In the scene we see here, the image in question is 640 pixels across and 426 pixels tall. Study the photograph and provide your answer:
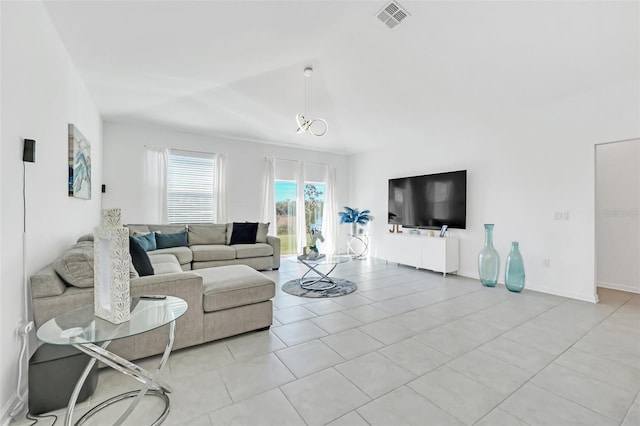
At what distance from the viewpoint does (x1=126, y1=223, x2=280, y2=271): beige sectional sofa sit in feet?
15.3

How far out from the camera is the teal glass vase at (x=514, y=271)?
13.3 ft

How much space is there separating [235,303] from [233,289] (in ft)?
0.43

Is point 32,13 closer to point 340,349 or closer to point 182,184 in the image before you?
point 340,349

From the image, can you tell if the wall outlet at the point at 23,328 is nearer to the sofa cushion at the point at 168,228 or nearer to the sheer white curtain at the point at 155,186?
the sofa cushion at the point at 168,228

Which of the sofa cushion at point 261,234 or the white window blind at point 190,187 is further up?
the white window blind at point 190,187

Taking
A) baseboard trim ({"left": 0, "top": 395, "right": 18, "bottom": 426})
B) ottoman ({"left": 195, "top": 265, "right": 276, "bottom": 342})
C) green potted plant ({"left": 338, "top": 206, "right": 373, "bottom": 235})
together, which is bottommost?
Result: baseboard trim ({"left": 0, "top": 395, "right": 18, "bottom": 426})

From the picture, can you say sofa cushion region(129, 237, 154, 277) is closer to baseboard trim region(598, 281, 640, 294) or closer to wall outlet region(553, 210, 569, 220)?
wall outlet region(553, 210, 569, 220)

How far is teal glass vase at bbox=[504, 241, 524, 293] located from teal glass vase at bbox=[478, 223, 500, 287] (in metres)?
0.16

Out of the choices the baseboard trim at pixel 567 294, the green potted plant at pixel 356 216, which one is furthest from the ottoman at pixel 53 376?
the green potted plant at pixel 356 216

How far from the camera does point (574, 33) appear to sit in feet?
9.15

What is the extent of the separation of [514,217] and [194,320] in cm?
461

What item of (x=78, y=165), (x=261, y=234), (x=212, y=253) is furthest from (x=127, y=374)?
(x=261, y=234)

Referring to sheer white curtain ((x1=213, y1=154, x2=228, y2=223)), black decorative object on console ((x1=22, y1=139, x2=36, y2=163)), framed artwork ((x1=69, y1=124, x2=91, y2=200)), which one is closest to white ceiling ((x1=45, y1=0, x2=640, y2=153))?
framed artwork ((x1=69, y1=124, x2=91, y2=200))

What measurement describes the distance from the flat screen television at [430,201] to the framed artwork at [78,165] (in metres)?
5.24
